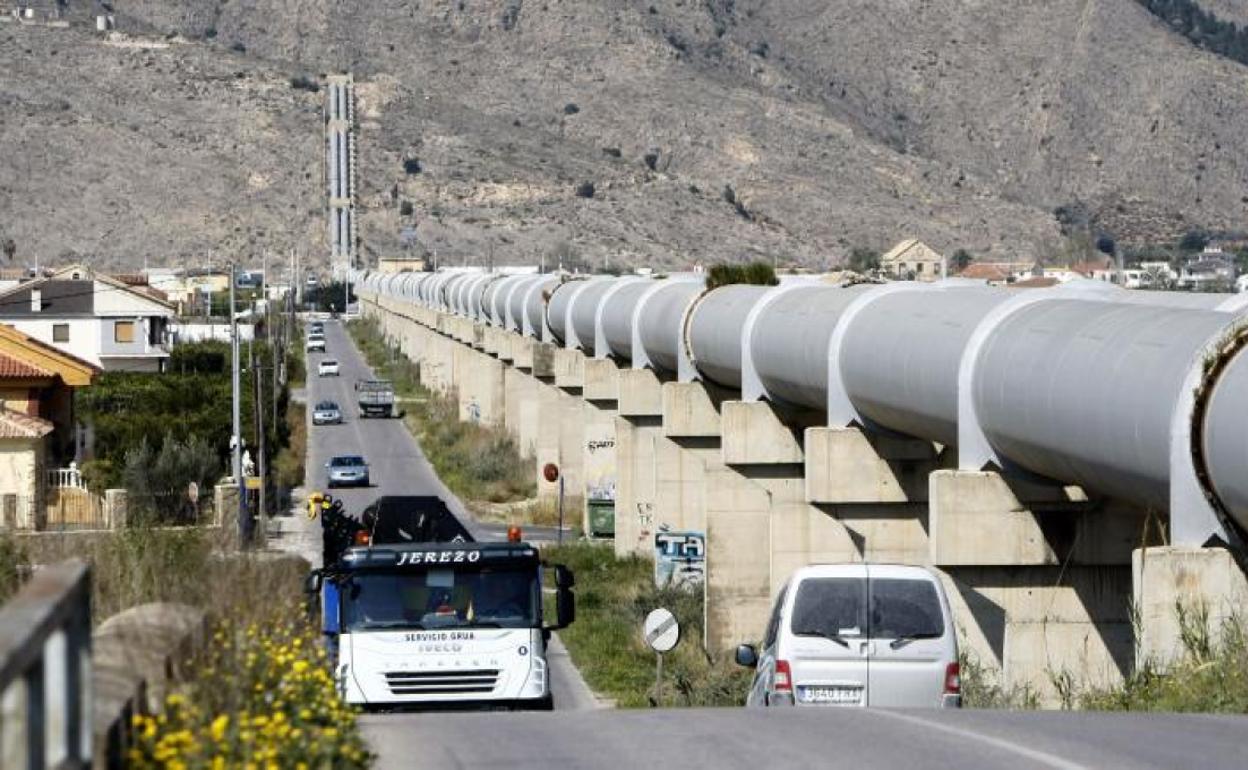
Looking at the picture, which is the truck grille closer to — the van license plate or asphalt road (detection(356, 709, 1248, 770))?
the van license plate

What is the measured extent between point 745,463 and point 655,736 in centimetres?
1957

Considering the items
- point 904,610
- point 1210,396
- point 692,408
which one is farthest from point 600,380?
point 1210,396

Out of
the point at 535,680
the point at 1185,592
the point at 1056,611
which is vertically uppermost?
the point at 1185,592

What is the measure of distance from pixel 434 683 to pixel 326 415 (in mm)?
65702

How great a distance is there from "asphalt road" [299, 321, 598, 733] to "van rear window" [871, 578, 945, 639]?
Answer: 3.34m

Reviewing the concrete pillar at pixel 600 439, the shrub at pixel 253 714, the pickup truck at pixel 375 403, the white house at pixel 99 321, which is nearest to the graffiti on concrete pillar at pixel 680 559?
the concrete pillar at pixel 600 439

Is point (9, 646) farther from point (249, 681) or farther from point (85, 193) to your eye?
point (85, 193)

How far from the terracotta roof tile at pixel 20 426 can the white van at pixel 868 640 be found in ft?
114

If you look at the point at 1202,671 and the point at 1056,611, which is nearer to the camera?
the point at 1202,671

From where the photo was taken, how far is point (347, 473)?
63.3 meters

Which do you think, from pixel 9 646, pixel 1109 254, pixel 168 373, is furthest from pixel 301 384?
pixel 9 646

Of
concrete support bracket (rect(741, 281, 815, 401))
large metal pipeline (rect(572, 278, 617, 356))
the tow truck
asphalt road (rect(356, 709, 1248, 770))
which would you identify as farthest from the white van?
large metal pipeline (rect(572, 278, 617, 356))

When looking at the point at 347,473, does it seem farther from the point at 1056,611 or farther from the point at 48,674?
the point at 48,674

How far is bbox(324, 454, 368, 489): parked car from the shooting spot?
6294 cm
